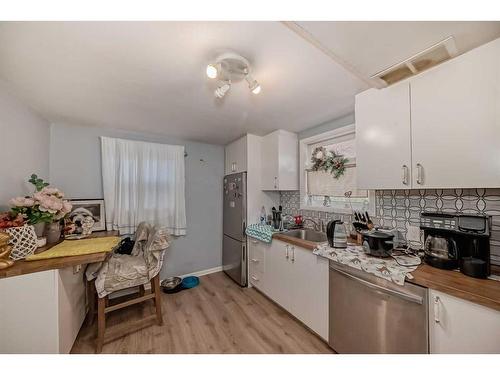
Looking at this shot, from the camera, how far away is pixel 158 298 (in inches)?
71.6

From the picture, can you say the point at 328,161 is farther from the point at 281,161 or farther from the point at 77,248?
the point at 77,248

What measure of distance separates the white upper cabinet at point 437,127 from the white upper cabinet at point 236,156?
152cm

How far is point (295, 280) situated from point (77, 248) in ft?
6.02

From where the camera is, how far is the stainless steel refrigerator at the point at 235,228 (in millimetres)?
2551

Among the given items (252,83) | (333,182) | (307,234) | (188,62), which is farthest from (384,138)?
(188,62)

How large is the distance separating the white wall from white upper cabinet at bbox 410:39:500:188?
115 inches

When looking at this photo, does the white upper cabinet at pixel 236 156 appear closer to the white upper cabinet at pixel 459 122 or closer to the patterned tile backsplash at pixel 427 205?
the patterned tile backsplash at pixel 427 205

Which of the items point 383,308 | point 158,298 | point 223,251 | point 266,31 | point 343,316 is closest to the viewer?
point 266,31

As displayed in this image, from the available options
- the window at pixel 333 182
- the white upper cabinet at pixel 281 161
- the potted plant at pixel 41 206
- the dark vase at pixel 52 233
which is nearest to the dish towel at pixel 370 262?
the window at pixel 333 182

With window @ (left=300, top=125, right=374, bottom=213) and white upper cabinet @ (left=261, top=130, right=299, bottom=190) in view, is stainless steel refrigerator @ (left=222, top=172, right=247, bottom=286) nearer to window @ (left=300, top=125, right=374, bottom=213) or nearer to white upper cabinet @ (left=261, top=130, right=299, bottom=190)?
white upper cabinet @ (left=261, top=130, right=299, bottom=190)

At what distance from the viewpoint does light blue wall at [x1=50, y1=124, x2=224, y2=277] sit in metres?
2.19
